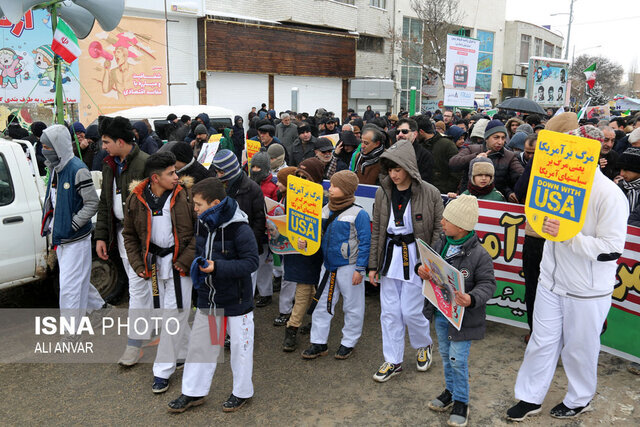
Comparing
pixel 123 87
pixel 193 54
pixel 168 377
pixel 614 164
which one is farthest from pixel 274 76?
pixel 168 377

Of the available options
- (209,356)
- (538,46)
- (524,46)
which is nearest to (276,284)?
(209,356)

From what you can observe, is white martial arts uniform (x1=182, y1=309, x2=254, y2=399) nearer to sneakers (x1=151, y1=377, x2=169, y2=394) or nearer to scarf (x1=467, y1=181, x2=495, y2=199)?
sneakers (x1=151, y1=377, x2=169, y2=394)

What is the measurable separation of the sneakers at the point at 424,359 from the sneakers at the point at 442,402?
59cm

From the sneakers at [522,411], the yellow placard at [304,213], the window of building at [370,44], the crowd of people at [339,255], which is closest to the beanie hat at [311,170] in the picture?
the crowd of people at [339,255]

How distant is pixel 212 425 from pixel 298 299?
62.1 inches

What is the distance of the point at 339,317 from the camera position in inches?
231

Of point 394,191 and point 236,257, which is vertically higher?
point 394,191

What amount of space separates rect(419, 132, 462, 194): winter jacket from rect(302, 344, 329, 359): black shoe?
303 cm

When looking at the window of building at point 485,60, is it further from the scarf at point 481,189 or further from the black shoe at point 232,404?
the black shoe at point 232,404

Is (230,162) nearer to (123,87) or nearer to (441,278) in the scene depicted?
(441,278)

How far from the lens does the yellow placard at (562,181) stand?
3127 mm

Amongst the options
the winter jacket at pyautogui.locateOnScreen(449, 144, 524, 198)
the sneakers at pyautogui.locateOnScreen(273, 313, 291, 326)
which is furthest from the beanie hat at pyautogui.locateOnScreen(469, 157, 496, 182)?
the sneakers at pyautogui.locateOnScreen(273, 313, 291, 326)

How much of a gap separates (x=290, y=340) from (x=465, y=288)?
6.73 ft

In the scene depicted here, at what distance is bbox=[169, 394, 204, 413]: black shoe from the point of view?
3.89 meters
